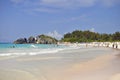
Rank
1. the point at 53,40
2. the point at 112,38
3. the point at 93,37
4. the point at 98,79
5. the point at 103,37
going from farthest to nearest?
the point at 53,40
the point at 93,37
the point at 103,37
the point at 112,38
the point at 98,79

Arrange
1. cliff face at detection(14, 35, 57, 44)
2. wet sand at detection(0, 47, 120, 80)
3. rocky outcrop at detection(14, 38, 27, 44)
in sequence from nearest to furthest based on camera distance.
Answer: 1. wet sand at detection(0, 47, 120, 80)
2. cliff face at detection(14, 35, 57, 44)
3. rocky outcrop at detection(14, 38, 27, 44)

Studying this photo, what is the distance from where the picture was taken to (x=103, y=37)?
13612 cm

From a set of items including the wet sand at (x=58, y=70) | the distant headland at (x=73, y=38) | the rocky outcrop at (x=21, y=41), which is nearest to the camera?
the wet sand at (x=58, y=70)

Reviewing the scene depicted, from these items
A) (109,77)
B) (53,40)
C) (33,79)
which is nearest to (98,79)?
(109,77)

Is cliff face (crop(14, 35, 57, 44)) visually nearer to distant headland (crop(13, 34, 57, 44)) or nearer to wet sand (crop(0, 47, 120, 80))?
distant headland (crop(13, 34, 57, 44))

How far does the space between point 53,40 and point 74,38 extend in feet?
54.0

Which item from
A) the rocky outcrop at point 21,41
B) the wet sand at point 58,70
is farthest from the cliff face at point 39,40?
the wet sand at point 58,70

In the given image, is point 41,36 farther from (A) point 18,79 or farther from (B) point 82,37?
(A) point 18,79

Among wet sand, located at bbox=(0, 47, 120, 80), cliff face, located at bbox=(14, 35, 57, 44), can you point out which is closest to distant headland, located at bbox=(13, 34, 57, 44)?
cliff face, located at bbox=(14, 35, 57, 44)

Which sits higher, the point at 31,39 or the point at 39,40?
the point at 31,39

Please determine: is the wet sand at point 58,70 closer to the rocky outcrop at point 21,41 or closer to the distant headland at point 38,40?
the distant headland at point 38,40

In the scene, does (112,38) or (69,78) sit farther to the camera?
(112,38)

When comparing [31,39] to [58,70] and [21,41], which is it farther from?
[58,70]

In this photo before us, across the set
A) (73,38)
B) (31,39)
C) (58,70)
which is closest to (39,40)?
(31,39)
